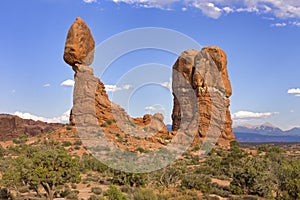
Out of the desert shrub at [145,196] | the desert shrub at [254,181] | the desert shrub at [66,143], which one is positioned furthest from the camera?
the desert shrub at [66,143]

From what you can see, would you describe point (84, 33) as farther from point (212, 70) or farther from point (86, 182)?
point (86, 182)

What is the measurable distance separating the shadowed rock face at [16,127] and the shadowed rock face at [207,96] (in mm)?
30958

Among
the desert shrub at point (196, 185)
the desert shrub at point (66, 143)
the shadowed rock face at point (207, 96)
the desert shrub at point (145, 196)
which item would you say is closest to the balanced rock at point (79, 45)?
the desert shrub at point (66, 143)

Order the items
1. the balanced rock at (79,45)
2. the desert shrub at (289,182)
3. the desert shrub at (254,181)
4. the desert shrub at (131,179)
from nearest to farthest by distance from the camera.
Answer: the desert shrub at (289,182), the desert shrub at (254,181), the desert shrub at (131,179), the balanced rock at (79,45)

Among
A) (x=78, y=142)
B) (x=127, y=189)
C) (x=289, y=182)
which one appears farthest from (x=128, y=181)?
(x=78, y=142)

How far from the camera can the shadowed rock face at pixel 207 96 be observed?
4309 centimetres

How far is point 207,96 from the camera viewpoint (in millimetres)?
43562

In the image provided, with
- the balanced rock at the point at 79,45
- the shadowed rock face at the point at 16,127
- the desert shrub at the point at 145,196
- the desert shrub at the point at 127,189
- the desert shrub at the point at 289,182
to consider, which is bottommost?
the desert shrub at the point at 127,189

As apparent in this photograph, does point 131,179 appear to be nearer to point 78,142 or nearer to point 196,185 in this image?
point 196,185

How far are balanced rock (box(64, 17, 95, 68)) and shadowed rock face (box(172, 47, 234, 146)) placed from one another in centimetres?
1356

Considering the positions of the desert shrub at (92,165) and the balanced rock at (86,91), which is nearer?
the desert shrub at (92,165)

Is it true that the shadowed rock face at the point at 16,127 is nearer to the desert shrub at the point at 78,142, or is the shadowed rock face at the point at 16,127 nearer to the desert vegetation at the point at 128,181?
the desert shrub at the point at 78,142

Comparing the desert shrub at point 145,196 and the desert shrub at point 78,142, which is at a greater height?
the desert shrub at point 78,142

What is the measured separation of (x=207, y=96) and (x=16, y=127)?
4226cm
